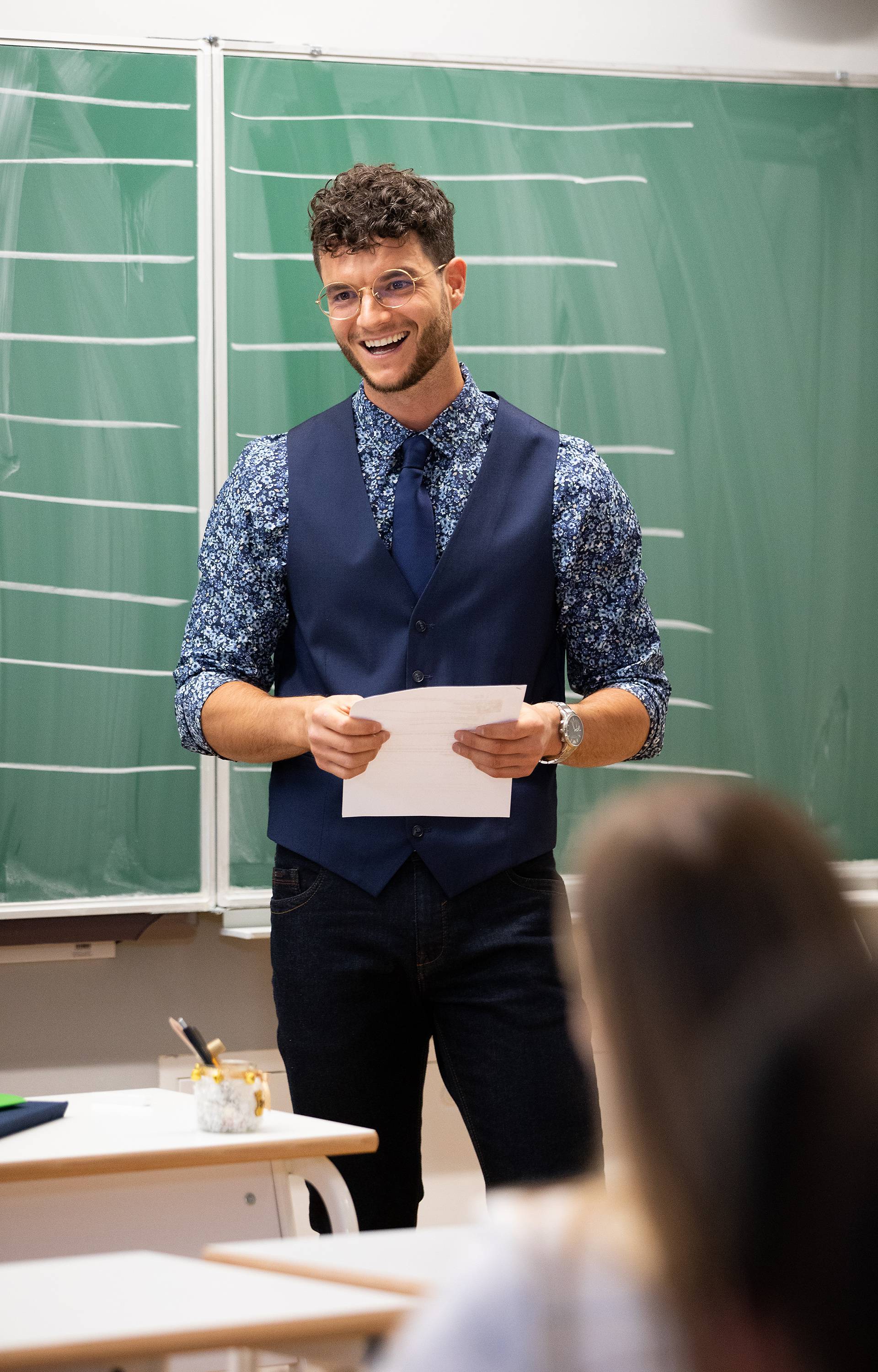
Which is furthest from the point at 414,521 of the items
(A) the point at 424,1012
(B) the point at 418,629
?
(A) the point at 424,1012

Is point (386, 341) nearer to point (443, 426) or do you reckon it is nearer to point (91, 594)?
point (443, 426)

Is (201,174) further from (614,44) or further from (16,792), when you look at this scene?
(16,792)

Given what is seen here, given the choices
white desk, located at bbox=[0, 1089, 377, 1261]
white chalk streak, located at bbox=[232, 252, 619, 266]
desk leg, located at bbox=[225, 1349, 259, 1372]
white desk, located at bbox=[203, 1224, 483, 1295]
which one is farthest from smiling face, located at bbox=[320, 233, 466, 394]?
desk leg, located at bbox=[225, 1349, 259, 1372]

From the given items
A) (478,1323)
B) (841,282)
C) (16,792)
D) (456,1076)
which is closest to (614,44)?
(841,282)

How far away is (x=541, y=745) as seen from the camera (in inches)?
61.9

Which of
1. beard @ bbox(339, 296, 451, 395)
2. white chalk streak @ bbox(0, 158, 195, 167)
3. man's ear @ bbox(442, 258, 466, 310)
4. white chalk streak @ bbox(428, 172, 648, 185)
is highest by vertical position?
white chalk streak @ bbox(428, 172, 648, 185)

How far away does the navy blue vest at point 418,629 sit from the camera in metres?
1.64

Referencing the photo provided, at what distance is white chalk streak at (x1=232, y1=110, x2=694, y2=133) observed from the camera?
2.40m

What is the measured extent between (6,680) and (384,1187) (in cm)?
120

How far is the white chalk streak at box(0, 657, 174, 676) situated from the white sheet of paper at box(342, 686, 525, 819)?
92cm

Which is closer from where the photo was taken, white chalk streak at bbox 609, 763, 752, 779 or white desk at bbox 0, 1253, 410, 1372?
white desk at bbox 0, 1253, 410, 1372

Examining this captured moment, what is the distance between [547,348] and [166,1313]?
6.54 feet

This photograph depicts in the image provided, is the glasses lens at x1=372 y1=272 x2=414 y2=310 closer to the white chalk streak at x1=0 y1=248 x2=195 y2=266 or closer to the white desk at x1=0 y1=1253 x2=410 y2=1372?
the white chalk streak at x1=0 y1=248 x2=195 y2=266

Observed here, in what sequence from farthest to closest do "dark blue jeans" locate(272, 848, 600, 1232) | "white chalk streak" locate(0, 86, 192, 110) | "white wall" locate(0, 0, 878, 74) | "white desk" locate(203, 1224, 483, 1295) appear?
"white wall" locate(0, 0, 878, 74)
"white chalk streak" locate(0, 86, 192, 110)
"dark blue jeans" locate(272, 848, 600, 1232)
"white desk" locate(203, 1224, 483, 1295)
